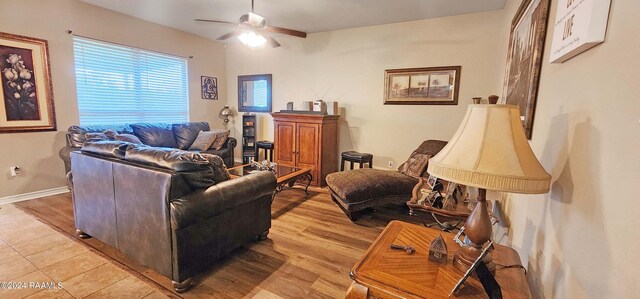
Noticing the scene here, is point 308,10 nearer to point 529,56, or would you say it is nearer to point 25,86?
point 529,56

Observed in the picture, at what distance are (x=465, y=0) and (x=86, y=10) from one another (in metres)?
5.10

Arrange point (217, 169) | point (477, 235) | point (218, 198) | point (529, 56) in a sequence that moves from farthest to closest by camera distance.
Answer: point (217, 169) → point (218, 198) → point (529, 56) → point (477, 235)

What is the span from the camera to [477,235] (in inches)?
41.0

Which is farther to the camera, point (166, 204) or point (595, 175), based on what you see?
point (166, 204)

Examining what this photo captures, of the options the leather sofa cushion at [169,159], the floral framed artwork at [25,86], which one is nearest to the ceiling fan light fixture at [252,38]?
the leather sofa cushion at [169,159]

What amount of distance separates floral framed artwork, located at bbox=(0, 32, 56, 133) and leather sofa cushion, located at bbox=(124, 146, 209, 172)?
2719 mm

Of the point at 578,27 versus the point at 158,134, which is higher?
the point at 578,27

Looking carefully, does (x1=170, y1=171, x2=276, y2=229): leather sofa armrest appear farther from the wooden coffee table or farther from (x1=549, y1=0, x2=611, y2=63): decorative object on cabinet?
(x1=549, y1=0, x2=611, y2=63): decorative object on cabinet

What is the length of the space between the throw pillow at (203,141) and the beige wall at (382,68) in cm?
129

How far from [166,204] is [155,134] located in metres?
3.24

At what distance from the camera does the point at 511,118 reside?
38.5 inches

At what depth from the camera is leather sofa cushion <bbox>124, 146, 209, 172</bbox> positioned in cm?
181

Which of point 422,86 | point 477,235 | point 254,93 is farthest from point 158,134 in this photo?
point 477,235

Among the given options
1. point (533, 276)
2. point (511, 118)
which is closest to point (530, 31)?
point (511, 118)
